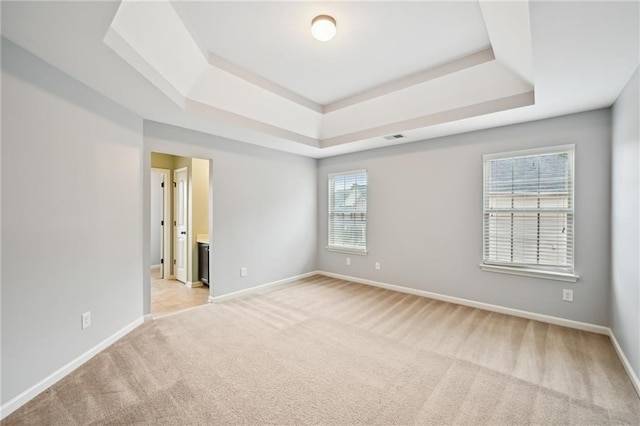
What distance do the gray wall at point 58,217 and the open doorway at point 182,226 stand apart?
1.85 meters

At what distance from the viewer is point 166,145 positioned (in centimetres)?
358

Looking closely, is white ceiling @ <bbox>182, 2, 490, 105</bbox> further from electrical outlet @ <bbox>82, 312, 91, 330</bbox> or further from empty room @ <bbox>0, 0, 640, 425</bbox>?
electrical outlet @ <bbox>82, 312, 91, 330</bbox>

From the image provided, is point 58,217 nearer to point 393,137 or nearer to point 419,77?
point 419,77

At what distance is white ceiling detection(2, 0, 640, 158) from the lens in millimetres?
1785

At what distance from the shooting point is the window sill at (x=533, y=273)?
126 inches

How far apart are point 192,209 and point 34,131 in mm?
3028

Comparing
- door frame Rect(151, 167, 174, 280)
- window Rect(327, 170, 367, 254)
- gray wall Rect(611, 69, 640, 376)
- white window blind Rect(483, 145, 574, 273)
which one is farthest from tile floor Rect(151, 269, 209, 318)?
gray wall Rect(611, 69, 640, 376)

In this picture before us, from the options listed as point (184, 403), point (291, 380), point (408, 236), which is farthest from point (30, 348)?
point (408, 236)

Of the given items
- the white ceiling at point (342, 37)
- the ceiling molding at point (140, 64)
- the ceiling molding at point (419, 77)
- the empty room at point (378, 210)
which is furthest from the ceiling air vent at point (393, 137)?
the ceiling molding at point (140, 64)

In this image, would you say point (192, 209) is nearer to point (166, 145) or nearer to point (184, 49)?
point (166, 145)

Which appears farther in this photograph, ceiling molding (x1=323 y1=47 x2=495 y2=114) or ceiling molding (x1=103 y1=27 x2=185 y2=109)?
ceiling molding (x1=323 y1=47 x2=495 y2=114)

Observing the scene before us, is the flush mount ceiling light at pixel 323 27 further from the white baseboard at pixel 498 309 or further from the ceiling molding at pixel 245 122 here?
the white baseboard at pixel 498 309

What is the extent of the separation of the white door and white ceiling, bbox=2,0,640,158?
1.88m

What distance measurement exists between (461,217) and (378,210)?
1.36 m
